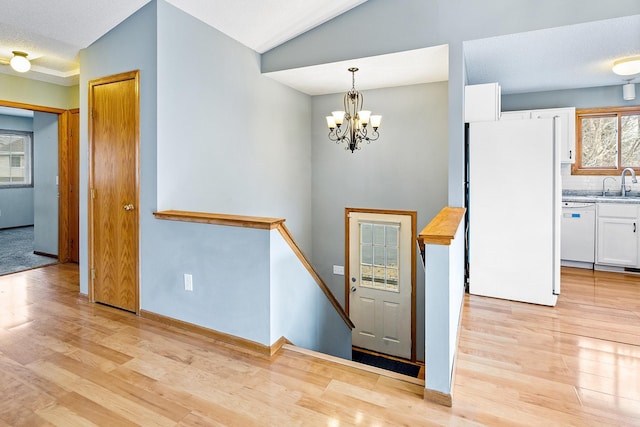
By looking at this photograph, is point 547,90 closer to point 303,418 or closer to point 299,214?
point 299,214

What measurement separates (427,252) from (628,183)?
4.59 m

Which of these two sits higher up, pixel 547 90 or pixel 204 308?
pixel 547 90

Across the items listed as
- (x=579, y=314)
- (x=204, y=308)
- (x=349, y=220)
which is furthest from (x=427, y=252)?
(x=349, y=220)

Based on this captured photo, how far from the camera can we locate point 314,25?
398 centimetres

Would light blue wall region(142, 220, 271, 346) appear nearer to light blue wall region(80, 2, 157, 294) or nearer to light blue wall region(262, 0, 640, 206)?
light blue wall region(80, 2, 157, 294)

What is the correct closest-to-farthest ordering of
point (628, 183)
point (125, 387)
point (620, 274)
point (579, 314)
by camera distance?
point (125, 387)
point (579, 314)
point (620, 274)
point (628, 183)

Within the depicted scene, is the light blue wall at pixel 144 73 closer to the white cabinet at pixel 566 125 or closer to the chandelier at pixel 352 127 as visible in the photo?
the chandelier at pixel 352 127

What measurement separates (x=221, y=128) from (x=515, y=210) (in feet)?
9.59

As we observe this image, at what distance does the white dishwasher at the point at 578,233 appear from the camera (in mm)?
4555

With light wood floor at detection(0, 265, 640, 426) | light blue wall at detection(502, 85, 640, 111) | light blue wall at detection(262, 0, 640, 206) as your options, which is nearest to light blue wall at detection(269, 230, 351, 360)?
light wood floor at detection(0, 265, 640, 426)

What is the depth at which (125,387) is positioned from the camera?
214 cm

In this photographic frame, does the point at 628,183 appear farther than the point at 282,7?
Yes

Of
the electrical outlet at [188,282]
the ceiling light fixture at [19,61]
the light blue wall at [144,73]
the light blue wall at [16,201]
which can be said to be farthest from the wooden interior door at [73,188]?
the light blue wall at [16,201]

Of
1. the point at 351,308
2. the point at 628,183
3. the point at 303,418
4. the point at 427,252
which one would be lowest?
the point at 351,308
